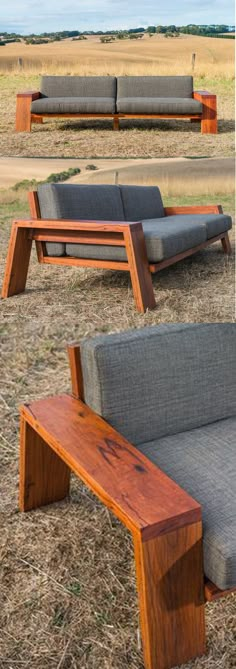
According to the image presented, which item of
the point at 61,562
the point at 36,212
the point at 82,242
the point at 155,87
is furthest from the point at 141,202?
the point at 61,562

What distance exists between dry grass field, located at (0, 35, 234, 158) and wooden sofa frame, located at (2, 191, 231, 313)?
53cm

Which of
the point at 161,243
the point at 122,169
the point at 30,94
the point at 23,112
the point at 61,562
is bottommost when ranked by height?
the point at 61,562

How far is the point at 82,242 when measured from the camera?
3.30 metres

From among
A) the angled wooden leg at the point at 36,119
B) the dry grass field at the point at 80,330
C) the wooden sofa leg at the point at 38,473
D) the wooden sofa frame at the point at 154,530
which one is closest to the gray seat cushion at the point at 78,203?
the dry grass field at the point at 80,330

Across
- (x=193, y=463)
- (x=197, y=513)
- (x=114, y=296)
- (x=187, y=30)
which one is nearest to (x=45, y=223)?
(x=114, y=296)

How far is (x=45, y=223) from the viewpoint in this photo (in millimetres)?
3320

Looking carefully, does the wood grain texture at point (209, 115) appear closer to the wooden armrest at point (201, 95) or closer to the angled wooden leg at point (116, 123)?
the wooden armrest at point (201, 95)

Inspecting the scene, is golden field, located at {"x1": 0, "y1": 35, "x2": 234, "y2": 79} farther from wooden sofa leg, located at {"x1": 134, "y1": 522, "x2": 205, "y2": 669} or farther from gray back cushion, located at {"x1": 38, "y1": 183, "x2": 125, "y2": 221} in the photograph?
wooden sofa leg, located at {"x1": 134, "y1": 522, "x2": 205, "y2": 669}

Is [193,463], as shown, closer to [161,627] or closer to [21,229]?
[161,627]

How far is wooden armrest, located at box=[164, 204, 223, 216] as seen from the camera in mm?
4175

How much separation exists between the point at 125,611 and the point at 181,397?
51 cm

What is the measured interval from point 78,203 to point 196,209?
2.97 ft

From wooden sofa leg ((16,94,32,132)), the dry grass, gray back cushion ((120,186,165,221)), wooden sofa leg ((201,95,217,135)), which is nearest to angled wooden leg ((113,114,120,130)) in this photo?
wooden sofa leg ((201,95,217,135))

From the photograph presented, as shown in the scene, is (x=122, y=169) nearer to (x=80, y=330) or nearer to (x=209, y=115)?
(x=80, y=330)
